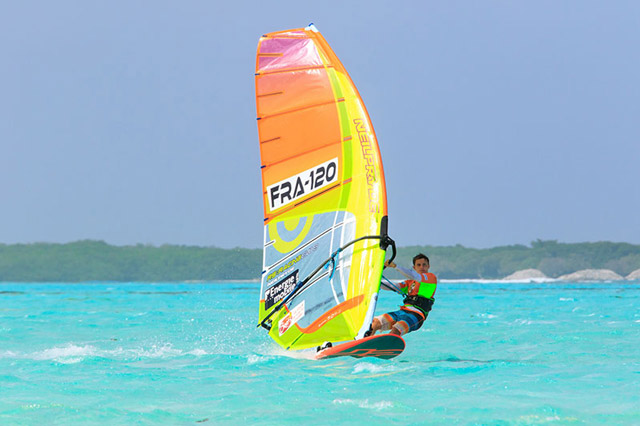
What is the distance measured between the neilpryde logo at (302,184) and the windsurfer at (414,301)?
1.39m

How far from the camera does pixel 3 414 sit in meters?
6.52

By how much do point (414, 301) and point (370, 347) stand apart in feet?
2.86

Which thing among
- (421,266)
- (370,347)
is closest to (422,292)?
(421,266)

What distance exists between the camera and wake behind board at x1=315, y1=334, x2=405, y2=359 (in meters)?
8.27

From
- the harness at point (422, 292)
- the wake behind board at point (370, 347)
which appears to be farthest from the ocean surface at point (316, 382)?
the harness at point (422, 292)

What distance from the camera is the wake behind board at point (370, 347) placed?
27.1 feet

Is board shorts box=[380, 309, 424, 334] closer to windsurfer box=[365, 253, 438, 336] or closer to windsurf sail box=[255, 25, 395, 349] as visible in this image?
windsurfer box=[365, 253, 438, 336]

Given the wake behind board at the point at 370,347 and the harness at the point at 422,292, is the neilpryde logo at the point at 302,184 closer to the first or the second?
the harness at the point at 422,292

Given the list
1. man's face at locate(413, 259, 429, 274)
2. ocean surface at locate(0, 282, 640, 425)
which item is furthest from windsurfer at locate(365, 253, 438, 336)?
ocean surface at locate(0, 282, 640, 425)

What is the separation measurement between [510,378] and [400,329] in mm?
1286

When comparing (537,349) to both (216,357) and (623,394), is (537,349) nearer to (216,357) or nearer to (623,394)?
(623,394)

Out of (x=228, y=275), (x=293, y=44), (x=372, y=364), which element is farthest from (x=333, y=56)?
(x=372, y=364)

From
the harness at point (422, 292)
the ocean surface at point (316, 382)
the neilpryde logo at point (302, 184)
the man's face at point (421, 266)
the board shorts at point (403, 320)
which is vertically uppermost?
the neilpryde logo at point (302, 184)

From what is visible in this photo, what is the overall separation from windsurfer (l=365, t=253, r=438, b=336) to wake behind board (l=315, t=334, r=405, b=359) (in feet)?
0.84
